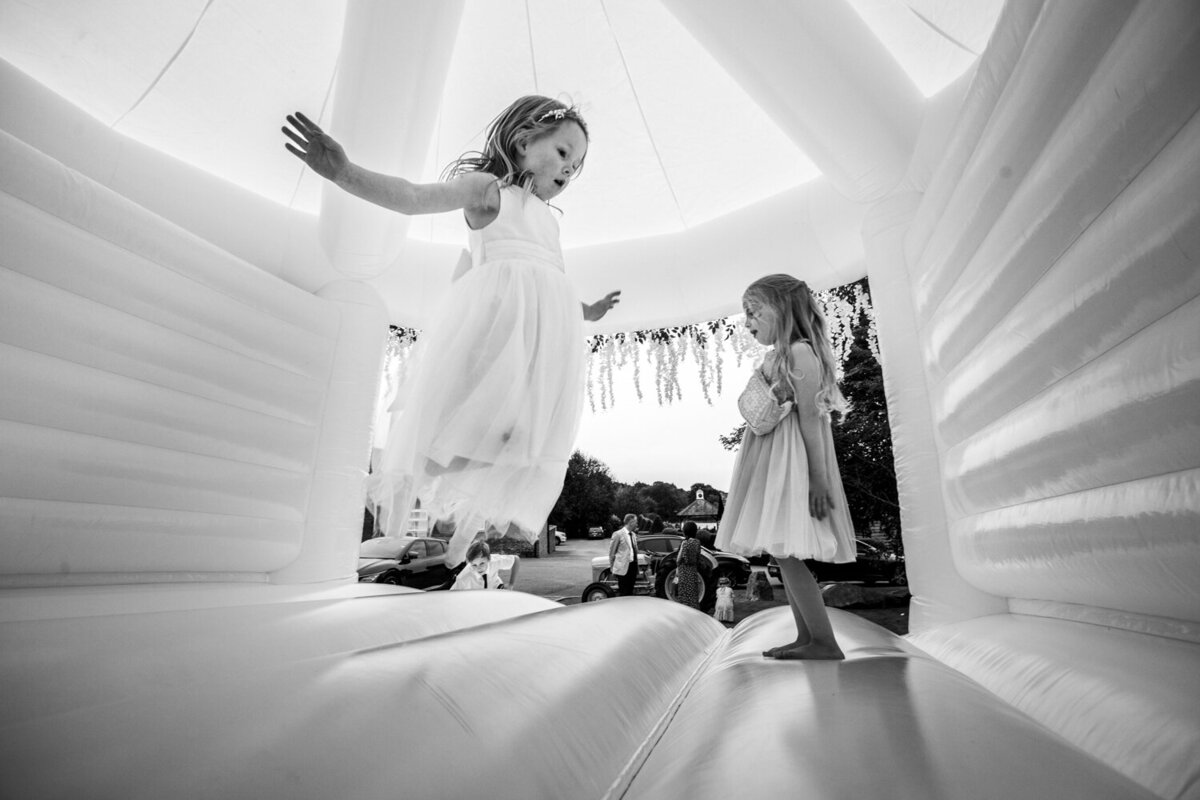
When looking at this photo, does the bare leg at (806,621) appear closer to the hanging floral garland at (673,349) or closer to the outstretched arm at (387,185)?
the outstretched arm at (387,185)

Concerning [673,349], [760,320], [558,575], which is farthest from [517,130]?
[558,575]

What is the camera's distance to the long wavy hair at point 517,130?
1.65 metres

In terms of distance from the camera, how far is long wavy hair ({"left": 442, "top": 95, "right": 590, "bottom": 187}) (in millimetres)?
1652

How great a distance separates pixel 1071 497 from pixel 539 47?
310 centimetres

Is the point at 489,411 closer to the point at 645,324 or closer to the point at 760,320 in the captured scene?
the point at 760,320

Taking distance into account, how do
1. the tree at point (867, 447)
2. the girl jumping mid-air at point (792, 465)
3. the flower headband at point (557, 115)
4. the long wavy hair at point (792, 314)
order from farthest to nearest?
1. the tree at point (867, 447)
2. the long wavy hair at point (792, 314)
3. the flower headband at point (557, 115)
4. the girl jumping mid-air at point (792, 465)

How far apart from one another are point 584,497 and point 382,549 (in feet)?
68.1

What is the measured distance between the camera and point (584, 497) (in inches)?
1107

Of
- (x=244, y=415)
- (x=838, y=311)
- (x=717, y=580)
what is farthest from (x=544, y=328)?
(x=717, y=580)

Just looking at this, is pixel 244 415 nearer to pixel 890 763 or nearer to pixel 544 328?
pixel 544 328

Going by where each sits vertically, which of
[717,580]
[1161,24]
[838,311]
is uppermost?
[838,311]

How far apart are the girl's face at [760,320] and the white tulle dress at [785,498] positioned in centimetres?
11

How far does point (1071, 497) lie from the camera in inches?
47.4

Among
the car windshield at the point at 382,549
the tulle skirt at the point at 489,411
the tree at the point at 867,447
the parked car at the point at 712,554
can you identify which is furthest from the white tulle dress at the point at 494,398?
the tree at the point at 867,447
